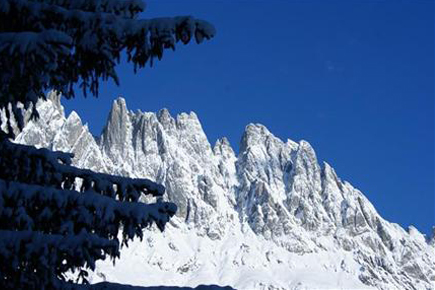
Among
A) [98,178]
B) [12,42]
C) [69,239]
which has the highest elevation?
[12,42]

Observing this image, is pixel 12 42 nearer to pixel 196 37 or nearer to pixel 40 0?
pixel 40 0

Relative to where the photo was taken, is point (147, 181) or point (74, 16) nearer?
point (74, 16)

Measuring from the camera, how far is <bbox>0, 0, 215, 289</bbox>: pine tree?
763 centimetres

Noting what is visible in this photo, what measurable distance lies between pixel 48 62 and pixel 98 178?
244 centimetres

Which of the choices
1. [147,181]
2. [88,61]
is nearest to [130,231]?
[147,181]

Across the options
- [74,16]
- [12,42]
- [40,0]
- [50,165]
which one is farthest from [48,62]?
[50,165]

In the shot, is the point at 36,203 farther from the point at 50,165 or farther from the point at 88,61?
the point at 88,61

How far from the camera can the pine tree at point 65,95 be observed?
300 inches

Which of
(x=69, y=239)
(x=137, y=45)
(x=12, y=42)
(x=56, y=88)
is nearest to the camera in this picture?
(x=12, y=42)

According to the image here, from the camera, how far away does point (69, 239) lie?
25.5 ft

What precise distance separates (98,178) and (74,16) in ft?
7.44

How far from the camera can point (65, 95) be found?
9.29 metres

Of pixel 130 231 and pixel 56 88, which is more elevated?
pixel 56 88

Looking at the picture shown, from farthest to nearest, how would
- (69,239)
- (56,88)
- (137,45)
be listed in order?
1. (56,88)
2. (137,45)
3. (69,239)
